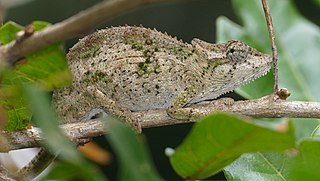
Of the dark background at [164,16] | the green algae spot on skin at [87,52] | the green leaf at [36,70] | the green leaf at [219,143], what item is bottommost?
the green leaf at [219,143]

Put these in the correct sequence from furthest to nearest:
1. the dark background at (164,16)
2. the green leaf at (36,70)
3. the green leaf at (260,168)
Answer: the dark background at (164,16)
the green leaf at (260,168)
the green leaf at (36,70)

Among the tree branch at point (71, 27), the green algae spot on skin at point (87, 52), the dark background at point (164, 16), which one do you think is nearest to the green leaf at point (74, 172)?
the tree branch at point (71, 27)

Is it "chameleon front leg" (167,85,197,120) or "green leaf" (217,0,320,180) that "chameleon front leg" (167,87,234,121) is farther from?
"green leaf" (217,0,320,180)

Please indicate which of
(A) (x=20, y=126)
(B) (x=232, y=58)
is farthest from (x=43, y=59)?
(B) (x=232, y=58)

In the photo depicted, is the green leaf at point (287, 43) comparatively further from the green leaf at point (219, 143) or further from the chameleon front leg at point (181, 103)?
the green leaf at point (219, 143)

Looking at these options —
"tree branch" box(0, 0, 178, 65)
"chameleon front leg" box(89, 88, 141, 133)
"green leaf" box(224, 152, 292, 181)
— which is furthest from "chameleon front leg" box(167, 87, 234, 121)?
"tree branch" box(0, 0, 178, 65)

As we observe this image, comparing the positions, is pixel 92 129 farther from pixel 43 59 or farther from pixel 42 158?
pixel 43 59
